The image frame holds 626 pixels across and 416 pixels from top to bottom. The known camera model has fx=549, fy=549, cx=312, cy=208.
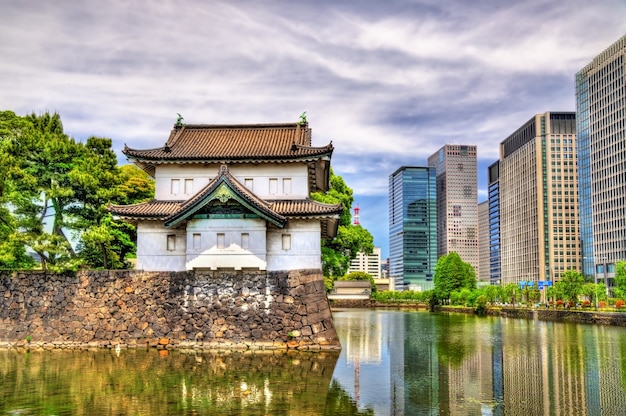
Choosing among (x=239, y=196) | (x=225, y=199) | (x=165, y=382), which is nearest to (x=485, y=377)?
(x=165, y=382)

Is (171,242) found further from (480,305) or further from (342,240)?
(480,305)

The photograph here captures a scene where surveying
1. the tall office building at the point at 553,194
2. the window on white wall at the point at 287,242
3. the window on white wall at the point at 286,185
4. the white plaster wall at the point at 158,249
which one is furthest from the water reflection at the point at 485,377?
the tall office building at the point at 553,194

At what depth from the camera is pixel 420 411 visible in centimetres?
1605

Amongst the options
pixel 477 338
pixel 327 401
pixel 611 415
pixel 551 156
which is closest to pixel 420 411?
pixel 327 401

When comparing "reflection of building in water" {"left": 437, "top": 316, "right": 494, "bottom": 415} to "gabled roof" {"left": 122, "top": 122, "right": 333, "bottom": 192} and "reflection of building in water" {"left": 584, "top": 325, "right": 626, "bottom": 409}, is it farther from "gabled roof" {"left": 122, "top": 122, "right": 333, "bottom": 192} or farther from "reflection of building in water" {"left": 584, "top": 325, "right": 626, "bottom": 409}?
"gabled roof" {"left": 122, "top": 122, "right": 333, "bottom": 192}

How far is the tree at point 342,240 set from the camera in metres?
49.9

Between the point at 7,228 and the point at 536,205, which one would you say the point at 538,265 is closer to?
the point at 536,205

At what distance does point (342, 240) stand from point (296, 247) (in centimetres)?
2039

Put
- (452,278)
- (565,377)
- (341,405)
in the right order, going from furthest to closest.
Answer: (452,278) → (565,377) → (341,405)

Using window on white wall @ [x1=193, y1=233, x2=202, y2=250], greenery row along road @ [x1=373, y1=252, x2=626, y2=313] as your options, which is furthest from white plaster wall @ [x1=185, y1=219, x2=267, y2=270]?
greenery row along road @ [x1=373, y1=252, x2=626, y2=313]

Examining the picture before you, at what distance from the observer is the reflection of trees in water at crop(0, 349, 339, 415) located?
16.3 metres

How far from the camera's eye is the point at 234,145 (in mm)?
34500

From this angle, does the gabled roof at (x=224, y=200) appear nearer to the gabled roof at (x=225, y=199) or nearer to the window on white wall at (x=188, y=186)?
the gabled roof at (x=225, y=199)

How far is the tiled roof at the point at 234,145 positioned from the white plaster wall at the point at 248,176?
80 cm
